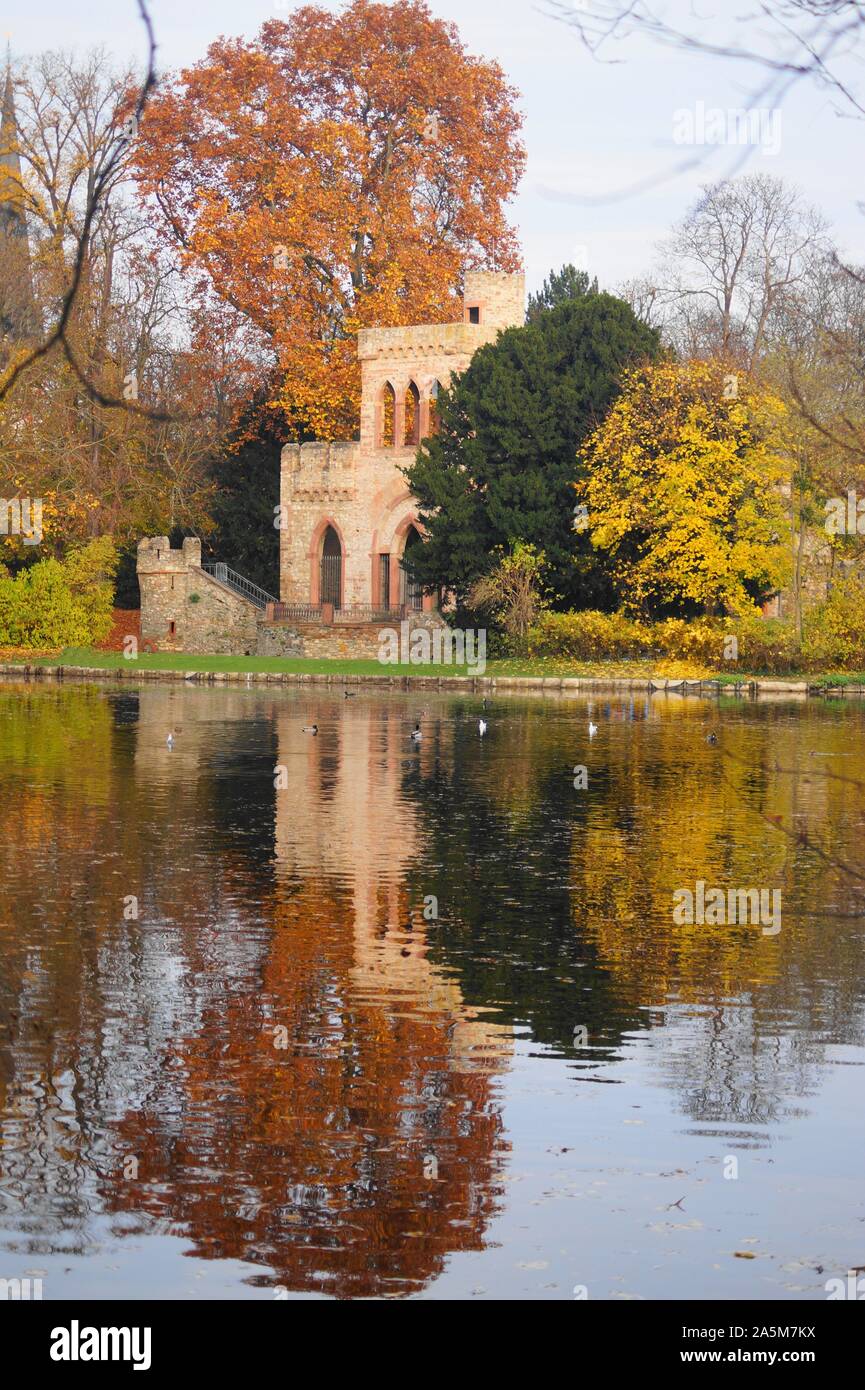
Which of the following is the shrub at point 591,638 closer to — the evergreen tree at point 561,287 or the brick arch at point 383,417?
the brick arch at point 383,417

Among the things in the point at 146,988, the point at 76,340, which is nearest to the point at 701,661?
the point at 76,340

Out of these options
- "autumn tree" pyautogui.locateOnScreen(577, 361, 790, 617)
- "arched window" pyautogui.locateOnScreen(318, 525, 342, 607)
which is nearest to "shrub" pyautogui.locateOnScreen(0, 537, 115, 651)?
"arched window" pyautogui.locateOnScreen(318, 525, 342, 607)

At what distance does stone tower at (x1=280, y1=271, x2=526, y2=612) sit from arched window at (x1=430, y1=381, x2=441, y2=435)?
0.05m

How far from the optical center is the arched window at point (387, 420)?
6400 cm

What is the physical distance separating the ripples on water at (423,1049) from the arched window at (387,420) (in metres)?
42.4

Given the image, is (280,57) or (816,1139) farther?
(280,57)

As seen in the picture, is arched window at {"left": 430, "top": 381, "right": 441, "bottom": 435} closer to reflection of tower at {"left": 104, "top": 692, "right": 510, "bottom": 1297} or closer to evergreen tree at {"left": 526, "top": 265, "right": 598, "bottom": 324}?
evergreen tree at {"left": 526, "top": 265, "right": 598, "bottom": 324}

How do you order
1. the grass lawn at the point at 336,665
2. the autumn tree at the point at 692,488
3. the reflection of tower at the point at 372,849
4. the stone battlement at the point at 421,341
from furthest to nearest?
the stone battlement at the point at 421,341 < the autumn tree at the point at 692,488 < the grass lawn at the point at 336,665 < the reflection of tower at the point at 372,849

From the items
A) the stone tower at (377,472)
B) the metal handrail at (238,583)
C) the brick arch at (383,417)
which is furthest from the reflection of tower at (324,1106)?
the metal handrail at (238,583)

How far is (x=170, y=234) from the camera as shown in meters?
69.2

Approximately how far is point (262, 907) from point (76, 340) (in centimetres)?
5097

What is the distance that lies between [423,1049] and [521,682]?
125ft

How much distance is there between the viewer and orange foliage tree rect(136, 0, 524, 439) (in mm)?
64562
